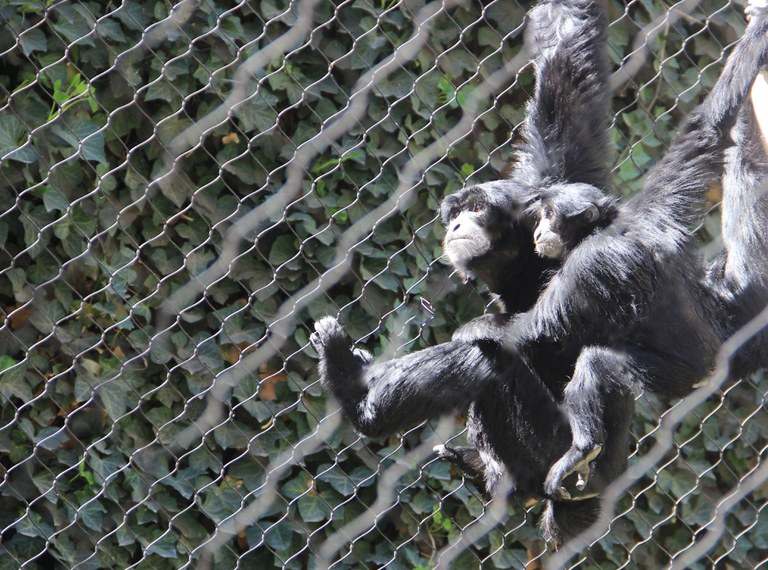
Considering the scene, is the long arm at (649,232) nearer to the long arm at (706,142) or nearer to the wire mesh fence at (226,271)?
the long arm at (706,142)

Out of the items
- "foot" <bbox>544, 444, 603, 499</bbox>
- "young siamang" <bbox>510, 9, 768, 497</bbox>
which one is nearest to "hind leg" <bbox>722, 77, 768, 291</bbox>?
"young siamang" <bbox>510, 9, 768, 497</bbox>

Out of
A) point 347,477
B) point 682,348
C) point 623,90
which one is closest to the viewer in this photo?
point 682,348

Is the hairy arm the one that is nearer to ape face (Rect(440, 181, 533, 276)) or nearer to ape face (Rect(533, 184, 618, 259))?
ape face (Rect(533, 184, 618, 259))

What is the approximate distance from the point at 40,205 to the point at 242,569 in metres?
1.52

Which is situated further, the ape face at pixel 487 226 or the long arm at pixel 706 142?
the ape face at pixel 487 226

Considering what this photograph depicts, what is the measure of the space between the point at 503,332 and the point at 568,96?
0.73 meters

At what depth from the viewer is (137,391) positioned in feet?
12.4

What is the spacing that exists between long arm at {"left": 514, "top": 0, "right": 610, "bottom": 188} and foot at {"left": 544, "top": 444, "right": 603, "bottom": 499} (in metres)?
0.85

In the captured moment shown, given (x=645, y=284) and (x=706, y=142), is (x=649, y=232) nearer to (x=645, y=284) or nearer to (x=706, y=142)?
(x=645, y=284)

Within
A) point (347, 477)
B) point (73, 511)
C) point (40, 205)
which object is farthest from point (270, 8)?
point (73, 511)

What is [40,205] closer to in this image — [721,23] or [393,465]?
[393,465]

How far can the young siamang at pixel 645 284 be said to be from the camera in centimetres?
274

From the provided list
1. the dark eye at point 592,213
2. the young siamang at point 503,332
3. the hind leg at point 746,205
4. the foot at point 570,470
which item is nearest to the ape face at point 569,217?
the dark eye at point 592,213

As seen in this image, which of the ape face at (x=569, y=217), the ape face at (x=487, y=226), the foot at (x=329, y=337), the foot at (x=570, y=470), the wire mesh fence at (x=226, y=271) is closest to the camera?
the foot at (x=570, y=470)
